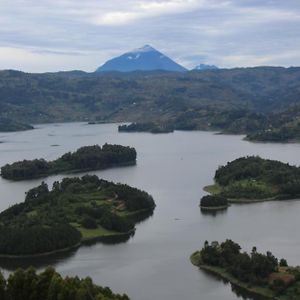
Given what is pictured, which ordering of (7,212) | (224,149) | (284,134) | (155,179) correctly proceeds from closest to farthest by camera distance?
1. (7,212)
2. (155,179)
3. (224,149)
4. (284,134)

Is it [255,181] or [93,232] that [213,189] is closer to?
[255,181]

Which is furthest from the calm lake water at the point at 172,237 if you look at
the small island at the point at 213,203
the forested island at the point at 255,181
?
the forested island at the point at 255,181

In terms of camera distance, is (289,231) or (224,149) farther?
(224,149)

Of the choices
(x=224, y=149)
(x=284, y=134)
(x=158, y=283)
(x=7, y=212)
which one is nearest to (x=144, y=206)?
(x=7, y=212)

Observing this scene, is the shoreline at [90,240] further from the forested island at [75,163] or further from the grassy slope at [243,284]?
the forested island at [75,163]

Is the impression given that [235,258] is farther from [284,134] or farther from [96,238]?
[284,134]

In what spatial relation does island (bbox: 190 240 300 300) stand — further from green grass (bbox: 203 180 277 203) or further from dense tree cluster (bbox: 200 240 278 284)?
green grass (bbox: 203 180 277 203)

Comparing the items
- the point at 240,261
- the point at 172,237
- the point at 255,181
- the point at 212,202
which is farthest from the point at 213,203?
the point at 240,261
